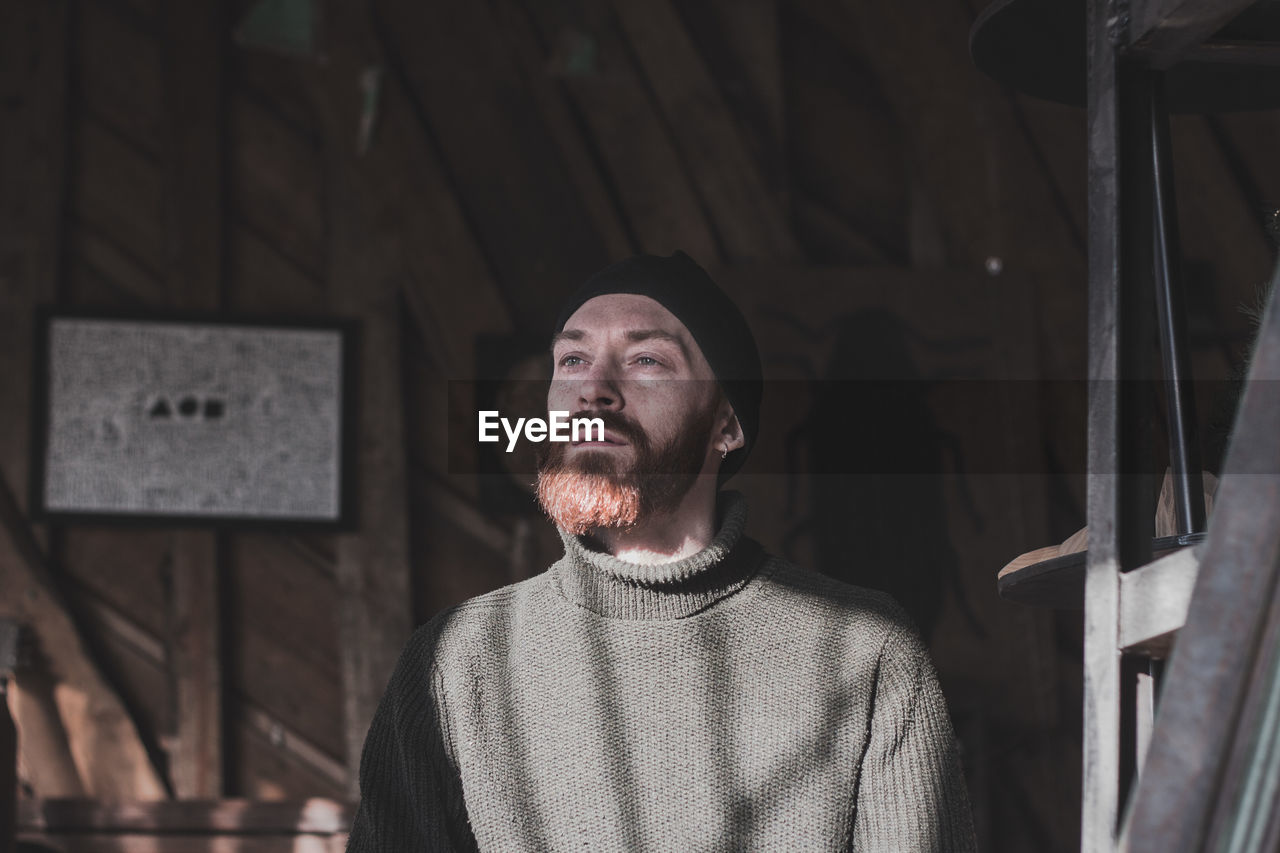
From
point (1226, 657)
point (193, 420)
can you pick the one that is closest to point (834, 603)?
point (1226, 657)

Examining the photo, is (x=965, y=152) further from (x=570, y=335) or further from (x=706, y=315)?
(x=570, y=335)

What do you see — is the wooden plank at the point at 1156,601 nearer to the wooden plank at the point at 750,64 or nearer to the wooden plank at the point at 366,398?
the wooden plank at the point at 366,398

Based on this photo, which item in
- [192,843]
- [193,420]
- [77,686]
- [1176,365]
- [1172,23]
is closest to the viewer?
[1172,23]

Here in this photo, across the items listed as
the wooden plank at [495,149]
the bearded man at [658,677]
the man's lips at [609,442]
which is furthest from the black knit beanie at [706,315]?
the wooden plank at [495,149]

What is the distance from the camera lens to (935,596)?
4.44 metres

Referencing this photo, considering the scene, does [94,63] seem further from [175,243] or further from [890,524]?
[890,524]

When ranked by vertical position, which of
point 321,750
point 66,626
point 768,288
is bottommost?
point 321,750

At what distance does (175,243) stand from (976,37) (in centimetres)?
334

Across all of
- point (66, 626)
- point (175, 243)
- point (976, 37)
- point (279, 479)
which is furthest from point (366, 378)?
point (976, 37)

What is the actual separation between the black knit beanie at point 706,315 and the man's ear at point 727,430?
1 centimetres

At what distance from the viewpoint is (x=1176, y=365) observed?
1623 mm

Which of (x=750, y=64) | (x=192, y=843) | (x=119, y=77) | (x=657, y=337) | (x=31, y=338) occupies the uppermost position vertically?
(x=750, y=64)

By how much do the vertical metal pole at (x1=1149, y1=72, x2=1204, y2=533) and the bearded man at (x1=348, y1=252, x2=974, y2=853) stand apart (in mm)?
643

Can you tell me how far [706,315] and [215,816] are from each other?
8.85 feet
